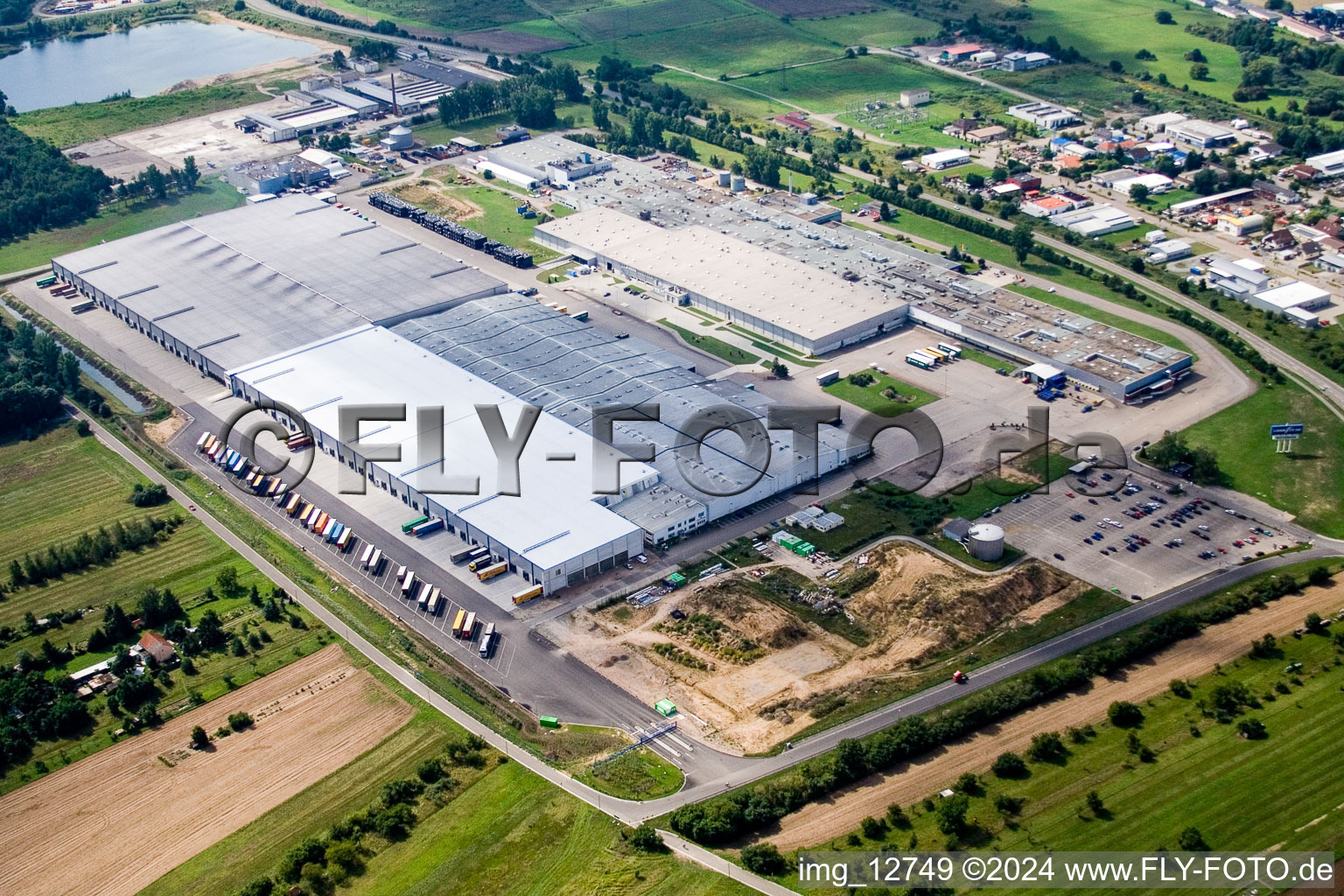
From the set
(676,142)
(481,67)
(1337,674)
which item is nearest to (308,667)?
(1337,674)

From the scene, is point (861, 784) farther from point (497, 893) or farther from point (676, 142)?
point (676, 142)

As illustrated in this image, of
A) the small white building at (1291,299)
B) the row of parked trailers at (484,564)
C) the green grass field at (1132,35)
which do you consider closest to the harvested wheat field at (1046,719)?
the row of parked trailers at (484,564)

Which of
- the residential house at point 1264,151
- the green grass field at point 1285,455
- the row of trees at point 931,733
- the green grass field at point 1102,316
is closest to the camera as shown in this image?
the row of trees at point 931,733

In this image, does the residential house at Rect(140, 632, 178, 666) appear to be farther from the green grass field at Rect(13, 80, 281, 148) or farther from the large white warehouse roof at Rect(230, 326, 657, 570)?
the green grass field at Rect(13, 80, 281, 148)

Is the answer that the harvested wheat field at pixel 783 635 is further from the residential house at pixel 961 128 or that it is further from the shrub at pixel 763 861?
the residential house at pixel 961 128

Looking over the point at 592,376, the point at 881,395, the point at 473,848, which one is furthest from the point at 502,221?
the point at 473,848

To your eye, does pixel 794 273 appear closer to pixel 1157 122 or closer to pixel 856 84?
pixel 1157 122
